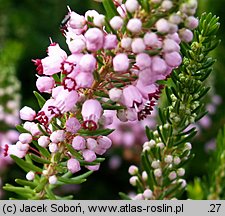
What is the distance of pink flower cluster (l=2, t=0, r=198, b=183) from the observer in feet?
4.03

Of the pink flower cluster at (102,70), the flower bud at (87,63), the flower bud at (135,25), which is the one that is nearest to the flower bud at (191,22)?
the pink flower cluster at (102,70)

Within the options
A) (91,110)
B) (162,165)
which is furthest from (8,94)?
(91,110)

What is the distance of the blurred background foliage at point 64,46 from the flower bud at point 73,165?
187 centimetres

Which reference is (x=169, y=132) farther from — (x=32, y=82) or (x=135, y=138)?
(x=32, y=82)

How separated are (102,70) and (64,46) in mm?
2897

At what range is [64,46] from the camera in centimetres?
421

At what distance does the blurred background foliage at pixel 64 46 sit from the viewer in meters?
3.59

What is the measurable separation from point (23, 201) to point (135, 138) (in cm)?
217

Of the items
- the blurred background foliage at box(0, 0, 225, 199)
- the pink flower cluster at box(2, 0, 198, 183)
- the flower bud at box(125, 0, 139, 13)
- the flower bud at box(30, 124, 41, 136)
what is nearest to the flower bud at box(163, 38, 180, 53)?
the pink flower cluster at box(2, 0, 198, 183)

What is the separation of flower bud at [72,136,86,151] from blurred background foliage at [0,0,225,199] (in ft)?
6.26

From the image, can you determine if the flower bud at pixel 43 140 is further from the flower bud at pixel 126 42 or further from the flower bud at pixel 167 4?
the flower bud at pixel 167 4

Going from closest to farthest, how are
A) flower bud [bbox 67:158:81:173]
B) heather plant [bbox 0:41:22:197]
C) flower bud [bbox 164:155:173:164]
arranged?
flower bud [bbox 67:158:81:173]
flower bud [bbox 164:155:173:164]
heather plant [bbox 0:41:22:197]

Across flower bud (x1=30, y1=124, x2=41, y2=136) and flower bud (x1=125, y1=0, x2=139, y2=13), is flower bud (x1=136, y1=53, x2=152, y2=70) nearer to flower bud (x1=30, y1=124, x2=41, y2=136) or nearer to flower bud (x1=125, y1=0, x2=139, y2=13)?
flower bud (x1=125, y1=0, x2=139, y2=13)

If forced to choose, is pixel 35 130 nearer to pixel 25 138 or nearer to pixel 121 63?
pixel 25 138
